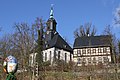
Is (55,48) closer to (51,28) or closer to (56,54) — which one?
(56,54)

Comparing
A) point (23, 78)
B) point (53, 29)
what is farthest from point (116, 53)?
point (53, 29)

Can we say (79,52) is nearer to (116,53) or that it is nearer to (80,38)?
(80,38)

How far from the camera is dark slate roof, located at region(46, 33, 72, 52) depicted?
6248 centimetres

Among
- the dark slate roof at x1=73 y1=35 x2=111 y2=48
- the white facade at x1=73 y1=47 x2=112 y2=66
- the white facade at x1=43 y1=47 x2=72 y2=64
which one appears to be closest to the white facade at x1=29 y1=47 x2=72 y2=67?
the white facade at x1=43 y1=47 x2=72 y2=64

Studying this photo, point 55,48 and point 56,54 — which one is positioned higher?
point 55,48

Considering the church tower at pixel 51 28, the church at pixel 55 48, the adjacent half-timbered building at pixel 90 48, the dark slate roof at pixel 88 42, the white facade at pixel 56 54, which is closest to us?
the adjacent half-timbered building at pixel 90 48

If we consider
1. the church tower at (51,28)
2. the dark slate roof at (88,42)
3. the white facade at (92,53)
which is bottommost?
the white facade at (92,53)

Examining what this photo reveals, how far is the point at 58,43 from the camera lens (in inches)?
2496

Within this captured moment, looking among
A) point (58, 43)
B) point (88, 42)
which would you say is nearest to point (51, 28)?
point (58, 43)

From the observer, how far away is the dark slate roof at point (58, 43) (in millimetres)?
62481

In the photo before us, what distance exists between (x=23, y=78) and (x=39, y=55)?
18.7 m

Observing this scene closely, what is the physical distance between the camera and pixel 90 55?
55562mm

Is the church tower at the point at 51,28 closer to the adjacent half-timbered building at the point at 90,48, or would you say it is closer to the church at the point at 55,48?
the church at the point at 55,48

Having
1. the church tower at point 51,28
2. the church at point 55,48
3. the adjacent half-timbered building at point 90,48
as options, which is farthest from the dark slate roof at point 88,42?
the church tower at point 51,28
